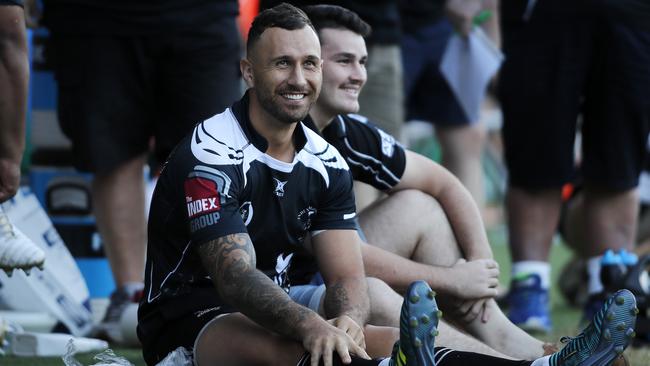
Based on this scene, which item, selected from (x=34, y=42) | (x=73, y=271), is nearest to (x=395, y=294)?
(x=73, y=271)

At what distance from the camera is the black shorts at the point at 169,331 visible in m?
3.70

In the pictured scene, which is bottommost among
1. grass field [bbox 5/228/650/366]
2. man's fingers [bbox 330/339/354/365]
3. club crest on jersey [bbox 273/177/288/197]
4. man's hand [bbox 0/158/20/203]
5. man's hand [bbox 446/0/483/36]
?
grass field [bbox 5/228/650/366]

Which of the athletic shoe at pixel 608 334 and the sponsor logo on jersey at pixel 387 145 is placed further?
the sponsor logo on jersey at pixel 387 145

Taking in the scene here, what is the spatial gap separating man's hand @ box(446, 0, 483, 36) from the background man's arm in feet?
8.68

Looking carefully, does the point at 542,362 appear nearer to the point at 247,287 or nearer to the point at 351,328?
the point at 351,328

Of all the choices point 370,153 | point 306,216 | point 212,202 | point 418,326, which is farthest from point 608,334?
point 370,153

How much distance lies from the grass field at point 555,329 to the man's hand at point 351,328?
1124 millimetres

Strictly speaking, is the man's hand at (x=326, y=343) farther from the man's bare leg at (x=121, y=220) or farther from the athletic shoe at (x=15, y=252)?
the man's bare leg at (x=121, y=220)

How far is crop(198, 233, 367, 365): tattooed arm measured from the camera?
3.41 m

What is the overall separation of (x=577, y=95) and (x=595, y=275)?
0.78 m

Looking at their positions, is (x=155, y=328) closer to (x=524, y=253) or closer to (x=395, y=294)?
(x=395, y=294)

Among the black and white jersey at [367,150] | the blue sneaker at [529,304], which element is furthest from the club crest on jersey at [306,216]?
the blue sneaker at [529,304]

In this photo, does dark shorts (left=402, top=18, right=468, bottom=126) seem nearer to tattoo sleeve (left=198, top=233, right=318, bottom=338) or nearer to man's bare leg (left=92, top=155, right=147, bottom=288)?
man's bare leg (left=92, top=155, right=147, bottom=288)

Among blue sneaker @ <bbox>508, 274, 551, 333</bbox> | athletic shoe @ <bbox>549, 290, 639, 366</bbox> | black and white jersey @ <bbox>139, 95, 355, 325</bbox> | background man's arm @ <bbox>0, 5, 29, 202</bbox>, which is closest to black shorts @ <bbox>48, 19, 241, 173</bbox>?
background man's arm @ <bbox>0, 5, 29, 202</bbox>
